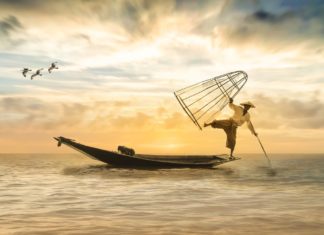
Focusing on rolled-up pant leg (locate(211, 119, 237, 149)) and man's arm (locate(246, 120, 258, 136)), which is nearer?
man's arm (locate(246, 120, 258, 136))

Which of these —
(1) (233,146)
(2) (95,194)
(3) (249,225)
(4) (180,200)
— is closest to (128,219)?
(3) (249,225)

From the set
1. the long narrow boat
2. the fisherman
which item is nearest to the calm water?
the fisherman

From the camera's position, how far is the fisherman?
120ft

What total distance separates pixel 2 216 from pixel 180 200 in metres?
7.72

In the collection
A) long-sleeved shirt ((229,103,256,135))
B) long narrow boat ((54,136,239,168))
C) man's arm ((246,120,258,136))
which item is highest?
long-sleeved shirt ((229,103,256,135))

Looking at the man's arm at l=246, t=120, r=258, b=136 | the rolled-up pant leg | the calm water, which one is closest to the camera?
the calm water

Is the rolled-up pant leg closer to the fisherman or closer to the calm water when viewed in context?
the fisherman

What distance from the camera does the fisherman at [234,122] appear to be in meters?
36.7

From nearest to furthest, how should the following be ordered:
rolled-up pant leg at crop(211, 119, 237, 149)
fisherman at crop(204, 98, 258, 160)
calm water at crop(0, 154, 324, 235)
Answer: calm water at crop(0, 154, 324, 235)
fisherman at crop(204, 98, 258, 160)
rolled-up pant leg at crop(211, 119, 237, 149)

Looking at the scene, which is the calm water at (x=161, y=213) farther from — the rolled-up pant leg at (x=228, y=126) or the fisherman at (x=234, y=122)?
the rolled-up pant leg at (x=228, y=126)

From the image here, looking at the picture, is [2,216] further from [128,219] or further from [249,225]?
[249,225]

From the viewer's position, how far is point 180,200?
62.4ft

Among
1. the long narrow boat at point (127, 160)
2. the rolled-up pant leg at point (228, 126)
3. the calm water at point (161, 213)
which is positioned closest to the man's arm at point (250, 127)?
the rolled-up pant leg at point (228, 126)

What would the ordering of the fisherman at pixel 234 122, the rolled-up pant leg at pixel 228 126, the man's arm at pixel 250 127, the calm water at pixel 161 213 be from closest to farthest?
1. the calm water at pixel 161 213
2. the fisherman at pixel 234 122
3. the man's arm at pixel 250 127
4. the rolled-up pant leg at pixel 228 126
